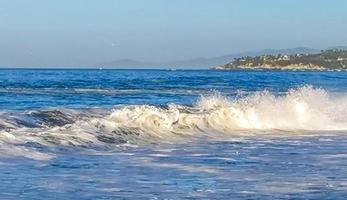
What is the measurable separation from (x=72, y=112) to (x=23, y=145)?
401 inches

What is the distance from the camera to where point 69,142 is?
56.4 ft

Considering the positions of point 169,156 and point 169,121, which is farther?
point 169,121

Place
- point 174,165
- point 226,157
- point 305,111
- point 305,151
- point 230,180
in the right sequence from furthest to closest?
point 305,111 < point 305,151 < point 226,157 < point 174,165 < point 230,180

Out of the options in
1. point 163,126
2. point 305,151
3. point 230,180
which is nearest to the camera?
point 230,180

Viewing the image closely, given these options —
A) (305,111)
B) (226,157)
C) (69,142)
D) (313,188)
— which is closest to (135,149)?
(69,142)

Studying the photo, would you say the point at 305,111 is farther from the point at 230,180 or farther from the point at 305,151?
the point at 230,180

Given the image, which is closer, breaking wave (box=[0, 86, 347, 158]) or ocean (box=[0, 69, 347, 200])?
ocean (box=[0, 69, 347, 200])

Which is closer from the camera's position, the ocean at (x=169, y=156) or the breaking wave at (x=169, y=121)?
the ocean at (x=169, y=156)

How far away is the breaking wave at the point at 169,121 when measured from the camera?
18203mm

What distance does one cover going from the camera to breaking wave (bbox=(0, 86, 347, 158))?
59.7 feet

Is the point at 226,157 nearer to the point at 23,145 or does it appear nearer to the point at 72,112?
the point at 23,145

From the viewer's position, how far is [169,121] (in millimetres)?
24281

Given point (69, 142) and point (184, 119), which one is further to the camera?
point (184, 119)

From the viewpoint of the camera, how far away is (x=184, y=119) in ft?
83.6
